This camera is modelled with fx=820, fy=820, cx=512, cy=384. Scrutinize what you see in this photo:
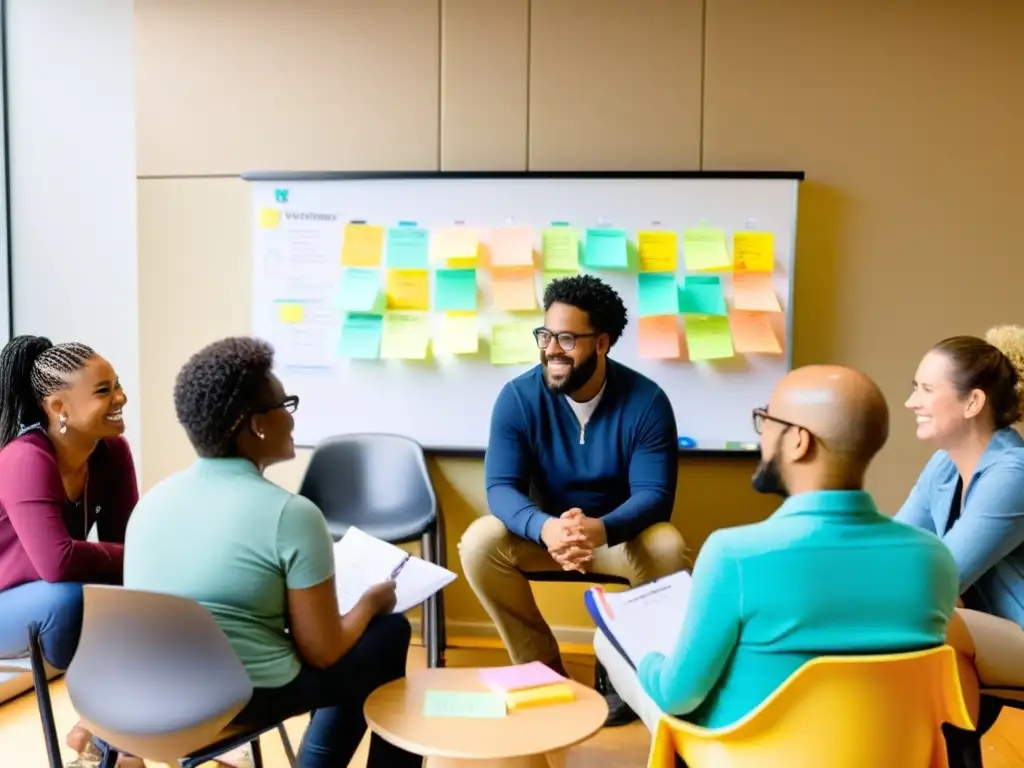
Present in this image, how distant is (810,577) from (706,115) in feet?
7.19

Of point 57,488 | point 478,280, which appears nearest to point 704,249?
point 478,280

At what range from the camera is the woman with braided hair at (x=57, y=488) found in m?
1.84

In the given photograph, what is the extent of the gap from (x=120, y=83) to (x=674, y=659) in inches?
126

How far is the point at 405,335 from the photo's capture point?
307cm

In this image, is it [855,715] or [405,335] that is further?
[405,335]

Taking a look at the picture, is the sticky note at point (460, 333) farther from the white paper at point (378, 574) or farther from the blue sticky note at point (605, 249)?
the white paper at point (378, 574)

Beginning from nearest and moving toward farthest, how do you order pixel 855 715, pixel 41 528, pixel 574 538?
pixel 855 715
pixel 41 528
pixel 574 538

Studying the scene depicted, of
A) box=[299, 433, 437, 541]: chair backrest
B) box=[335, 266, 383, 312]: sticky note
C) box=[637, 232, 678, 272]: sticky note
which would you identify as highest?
box=[637, 232, 678, 272]: sticky note

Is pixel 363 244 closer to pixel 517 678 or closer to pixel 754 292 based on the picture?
pixel 754 292

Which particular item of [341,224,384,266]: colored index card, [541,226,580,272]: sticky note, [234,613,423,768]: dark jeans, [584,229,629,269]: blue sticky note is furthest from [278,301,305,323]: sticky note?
[234,613,423,768]: dark jeans

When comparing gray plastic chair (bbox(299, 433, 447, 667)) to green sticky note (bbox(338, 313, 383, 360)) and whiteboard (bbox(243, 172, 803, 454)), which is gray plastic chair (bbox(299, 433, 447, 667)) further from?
green sticky note (bbox(338, 313, 383, 360))

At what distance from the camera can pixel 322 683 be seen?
1.57 metres

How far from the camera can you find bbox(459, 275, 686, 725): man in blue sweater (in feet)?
7.95

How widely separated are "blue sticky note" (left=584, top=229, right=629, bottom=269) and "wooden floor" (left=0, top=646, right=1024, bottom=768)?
1533 millimetres
